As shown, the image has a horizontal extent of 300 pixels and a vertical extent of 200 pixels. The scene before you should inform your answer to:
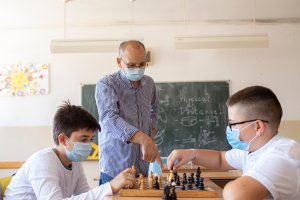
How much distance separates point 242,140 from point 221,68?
13.2 ft

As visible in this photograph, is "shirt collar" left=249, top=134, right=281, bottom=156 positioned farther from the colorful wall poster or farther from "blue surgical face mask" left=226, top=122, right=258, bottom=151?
the colorful wall poster

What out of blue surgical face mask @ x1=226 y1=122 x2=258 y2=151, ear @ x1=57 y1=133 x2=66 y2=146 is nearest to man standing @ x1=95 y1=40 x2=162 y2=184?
ear @ x1=57 y1=133 x2=66 y2=146

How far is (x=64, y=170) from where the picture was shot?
1.98m

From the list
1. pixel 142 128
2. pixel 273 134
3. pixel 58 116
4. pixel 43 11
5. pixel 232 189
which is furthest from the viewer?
pixel 43 11

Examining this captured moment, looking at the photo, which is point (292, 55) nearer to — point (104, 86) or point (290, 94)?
point (290, 94)

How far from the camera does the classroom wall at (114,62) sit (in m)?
5.23

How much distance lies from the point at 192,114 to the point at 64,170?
3.42 m

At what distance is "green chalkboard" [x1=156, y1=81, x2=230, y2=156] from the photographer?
204 inches

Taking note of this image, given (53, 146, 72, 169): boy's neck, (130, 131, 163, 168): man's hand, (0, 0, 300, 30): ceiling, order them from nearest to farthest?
(130, 131, 163, 168): man's hand
(53, 146, 72, 169): boy's neck
(0, 0, 300, 30): ceiling

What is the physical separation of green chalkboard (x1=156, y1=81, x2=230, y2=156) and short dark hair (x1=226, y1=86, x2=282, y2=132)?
12.7 feet

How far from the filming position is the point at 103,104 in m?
2.07

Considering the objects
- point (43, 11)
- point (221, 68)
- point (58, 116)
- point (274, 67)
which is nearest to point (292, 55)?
point (274, 67)

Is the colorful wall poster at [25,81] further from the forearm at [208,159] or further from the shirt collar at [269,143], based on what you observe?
the shirt collar at [269,143]

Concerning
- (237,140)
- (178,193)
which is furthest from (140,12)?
(237,140)
